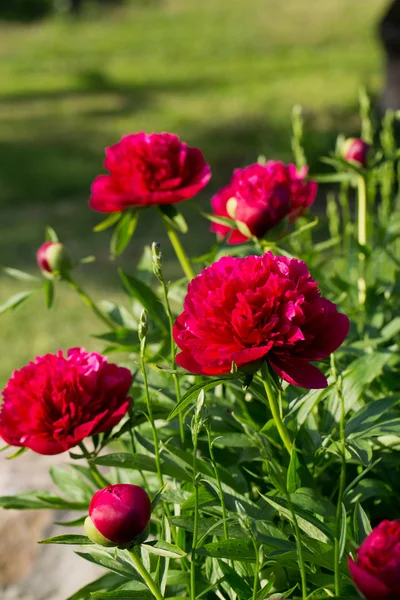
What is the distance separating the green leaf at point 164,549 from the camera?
80 cm

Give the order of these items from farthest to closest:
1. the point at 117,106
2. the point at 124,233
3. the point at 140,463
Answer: the point at 117,106, the point at 124,233, the point at 140,463

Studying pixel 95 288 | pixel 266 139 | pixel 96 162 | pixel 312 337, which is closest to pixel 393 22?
pixel 266 139

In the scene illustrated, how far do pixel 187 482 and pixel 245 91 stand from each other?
20.2ft

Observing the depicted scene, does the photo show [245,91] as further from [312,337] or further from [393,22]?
[312,337]

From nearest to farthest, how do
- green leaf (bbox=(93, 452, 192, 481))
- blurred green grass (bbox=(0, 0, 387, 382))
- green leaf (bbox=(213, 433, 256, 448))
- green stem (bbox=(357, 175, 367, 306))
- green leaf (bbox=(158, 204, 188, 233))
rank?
green leaf (bbox=(93, 452, 192, 481)) < green leaf (bbox=(213, 433, 256, 448)) < green leaf (bbox=(158, 204, 188, 233)) < green stem (bbox=(357, 175, 367, 306)) < blurred green grass (bbox=(0, 0, 387, 382))

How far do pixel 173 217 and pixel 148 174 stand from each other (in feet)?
0.23

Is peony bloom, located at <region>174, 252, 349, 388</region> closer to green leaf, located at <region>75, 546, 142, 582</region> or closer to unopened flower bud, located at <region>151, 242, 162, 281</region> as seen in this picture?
unopened flower bud, located at <region>151, 242, 162, 281</region>

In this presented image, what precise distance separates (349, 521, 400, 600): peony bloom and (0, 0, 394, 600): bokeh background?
1.06 m

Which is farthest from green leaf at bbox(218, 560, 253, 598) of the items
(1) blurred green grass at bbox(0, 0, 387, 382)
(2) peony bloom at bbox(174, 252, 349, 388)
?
(1) blurred green grass at bbox(0, 0, 387, 382)

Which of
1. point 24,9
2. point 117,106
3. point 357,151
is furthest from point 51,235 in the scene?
point 24,9

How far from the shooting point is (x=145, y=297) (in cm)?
137

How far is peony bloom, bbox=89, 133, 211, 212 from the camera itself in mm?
1192

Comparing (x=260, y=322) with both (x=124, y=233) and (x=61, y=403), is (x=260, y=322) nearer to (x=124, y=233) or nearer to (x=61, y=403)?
(x=61, y=403)

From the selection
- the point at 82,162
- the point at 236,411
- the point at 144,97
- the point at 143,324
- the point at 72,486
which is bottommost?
the point at 144,97
